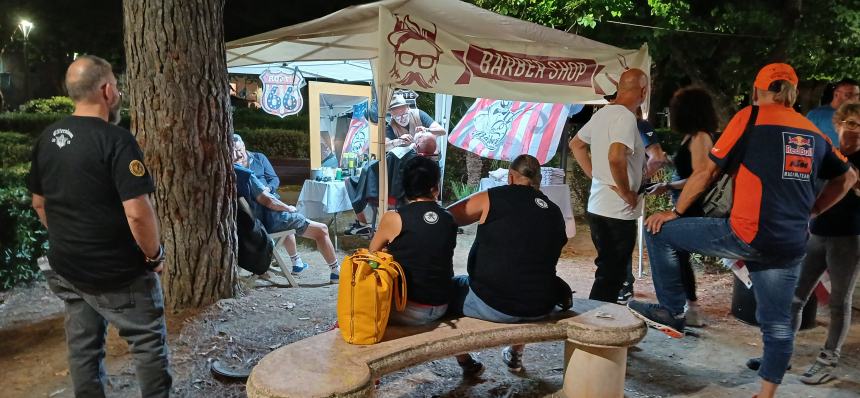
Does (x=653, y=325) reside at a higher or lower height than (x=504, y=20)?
lower

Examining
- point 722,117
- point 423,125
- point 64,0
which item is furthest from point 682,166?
point 64,0

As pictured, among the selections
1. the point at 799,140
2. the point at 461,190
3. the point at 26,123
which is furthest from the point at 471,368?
the point at 26,123

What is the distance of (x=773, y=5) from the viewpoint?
948 centimetres

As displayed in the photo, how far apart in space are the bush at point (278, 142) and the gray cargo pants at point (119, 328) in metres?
15.3

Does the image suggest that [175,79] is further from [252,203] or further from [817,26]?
[817,26]

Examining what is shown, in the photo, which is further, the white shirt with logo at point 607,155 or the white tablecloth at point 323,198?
the white tablecloth at point 323,198

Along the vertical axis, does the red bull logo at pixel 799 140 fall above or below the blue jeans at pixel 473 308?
above

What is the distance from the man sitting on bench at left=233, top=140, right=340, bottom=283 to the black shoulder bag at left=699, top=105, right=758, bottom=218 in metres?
3.49

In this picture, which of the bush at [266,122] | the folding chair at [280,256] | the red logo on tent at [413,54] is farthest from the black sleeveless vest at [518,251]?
the bush at [266,122]

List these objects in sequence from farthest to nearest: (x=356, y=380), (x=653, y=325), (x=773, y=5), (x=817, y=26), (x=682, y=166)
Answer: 1. (x=773, y=5)
2. (x=817, y=26)
3. (x=682, y=166)
4. (x=653, y=325)
5. (x=356, y=380)

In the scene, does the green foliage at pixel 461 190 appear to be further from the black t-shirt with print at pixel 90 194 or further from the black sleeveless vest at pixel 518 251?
the black t-shirt with print at pixel 90 194

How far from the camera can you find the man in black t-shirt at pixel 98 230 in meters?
2.37

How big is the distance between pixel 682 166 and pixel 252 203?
3476 millimetres

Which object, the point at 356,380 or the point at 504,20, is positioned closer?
the point at 356,380
